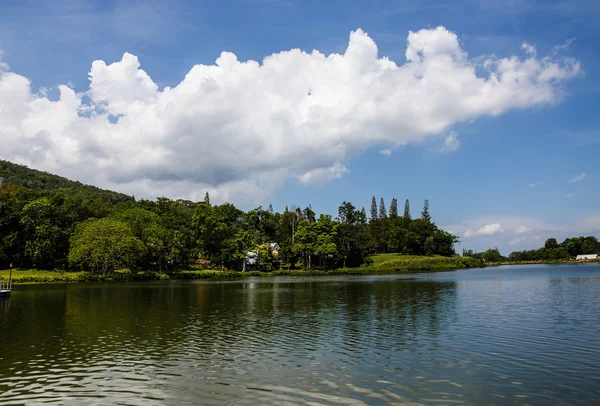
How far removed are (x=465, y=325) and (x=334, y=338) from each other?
10222 millimetres

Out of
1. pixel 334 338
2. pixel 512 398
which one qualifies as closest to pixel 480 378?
pixel 512 398

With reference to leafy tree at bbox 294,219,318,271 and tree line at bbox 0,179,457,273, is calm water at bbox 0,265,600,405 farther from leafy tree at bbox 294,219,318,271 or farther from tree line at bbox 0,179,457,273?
leafy tree at bbox 294,219,318,271

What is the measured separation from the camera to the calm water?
15.3m

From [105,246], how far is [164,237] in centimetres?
2023

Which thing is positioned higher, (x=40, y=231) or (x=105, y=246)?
(x=40, y=231)

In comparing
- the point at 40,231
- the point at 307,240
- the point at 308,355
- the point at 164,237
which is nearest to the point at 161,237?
the point at 164,237

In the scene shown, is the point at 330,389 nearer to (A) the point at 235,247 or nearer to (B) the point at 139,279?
(B) the point at 139,279

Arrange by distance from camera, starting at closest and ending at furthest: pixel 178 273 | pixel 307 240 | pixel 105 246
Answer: pixel 105 246
pixel 178 273
pixel 307 240

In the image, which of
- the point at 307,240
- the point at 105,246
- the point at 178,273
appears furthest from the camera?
the point at 307,240

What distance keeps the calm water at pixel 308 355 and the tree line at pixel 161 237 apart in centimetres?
6017

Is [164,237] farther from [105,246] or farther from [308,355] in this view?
[308,355]

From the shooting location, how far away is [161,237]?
108000mm

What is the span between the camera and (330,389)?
1566 centimetres

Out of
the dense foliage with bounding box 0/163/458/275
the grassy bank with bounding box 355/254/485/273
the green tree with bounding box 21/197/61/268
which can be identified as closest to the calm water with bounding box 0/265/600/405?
the dense foliage with bounding box 0/163/458/275
